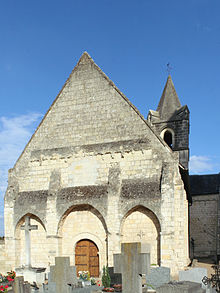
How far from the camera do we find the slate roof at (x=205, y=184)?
26.4 m

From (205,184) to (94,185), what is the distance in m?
15.9

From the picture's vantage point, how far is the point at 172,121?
25.2m

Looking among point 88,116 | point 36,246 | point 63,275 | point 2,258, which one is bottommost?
point 2,258

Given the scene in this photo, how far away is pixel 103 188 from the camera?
44.0 feet

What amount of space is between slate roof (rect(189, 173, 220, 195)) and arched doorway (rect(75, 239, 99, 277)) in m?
14.8

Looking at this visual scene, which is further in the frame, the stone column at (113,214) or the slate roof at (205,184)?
the slate roof at (205,184)

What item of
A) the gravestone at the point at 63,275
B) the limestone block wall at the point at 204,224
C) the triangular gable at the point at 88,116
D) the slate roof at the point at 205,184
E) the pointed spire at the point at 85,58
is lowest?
the limestone block wall at the point at 204,224

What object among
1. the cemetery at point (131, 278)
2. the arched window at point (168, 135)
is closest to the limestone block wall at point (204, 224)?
the arched window at point (168, 135)

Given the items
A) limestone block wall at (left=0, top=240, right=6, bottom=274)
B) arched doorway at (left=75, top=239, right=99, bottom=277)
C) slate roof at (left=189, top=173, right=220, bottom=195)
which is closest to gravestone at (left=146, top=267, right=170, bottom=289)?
arched doorway at (left=75, top=239, right=99, bottom=277)

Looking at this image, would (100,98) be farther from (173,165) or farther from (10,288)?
(10,288)

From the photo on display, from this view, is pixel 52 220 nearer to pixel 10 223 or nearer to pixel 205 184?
pixel 10 223

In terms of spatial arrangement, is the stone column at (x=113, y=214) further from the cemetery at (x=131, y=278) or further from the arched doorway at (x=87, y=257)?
the cemetery at (x=131, y=278)

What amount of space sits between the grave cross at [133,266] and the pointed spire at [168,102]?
19.7 m

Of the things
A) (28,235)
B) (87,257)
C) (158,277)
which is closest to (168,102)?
(87,257)
